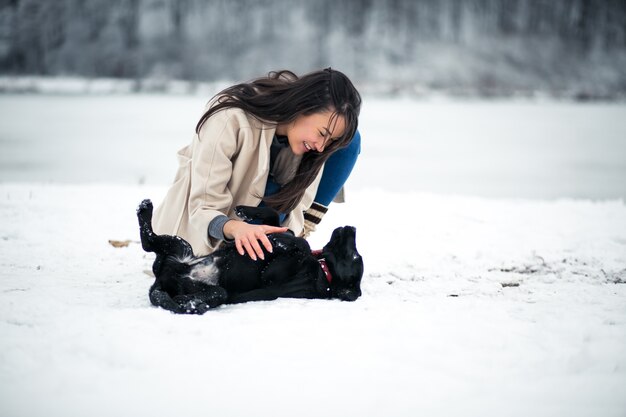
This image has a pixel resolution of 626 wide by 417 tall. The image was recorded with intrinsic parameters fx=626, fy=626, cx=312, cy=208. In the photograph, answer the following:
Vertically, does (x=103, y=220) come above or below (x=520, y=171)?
above

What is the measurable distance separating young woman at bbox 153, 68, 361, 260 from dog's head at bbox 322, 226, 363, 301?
0.22m

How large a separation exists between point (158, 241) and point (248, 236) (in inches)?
16.6

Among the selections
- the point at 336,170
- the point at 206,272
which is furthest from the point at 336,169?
the point at 206,272

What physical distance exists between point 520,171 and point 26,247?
25.3ft

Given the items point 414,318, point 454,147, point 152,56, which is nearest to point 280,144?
point 414,318

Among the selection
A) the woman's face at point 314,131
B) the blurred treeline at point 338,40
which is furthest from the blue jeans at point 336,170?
the blurred treeline at point 338,40

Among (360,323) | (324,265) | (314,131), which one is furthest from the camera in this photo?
(324,265)

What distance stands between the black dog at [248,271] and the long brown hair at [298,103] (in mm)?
Result: 161

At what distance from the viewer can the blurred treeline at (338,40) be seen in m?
32.2

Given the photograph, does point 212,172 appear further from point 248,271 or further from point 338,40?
point 338,40

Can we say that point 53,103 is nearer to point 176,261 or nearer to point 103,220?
point 103,220

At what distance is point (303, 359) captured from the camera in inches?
66.2

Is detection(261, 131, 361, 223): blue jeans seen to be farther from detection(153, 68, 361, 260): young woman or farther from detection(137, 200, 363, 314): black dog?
detection(137, 200, 363, 314): black dog

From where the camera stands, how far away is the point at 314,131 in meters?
2.13
